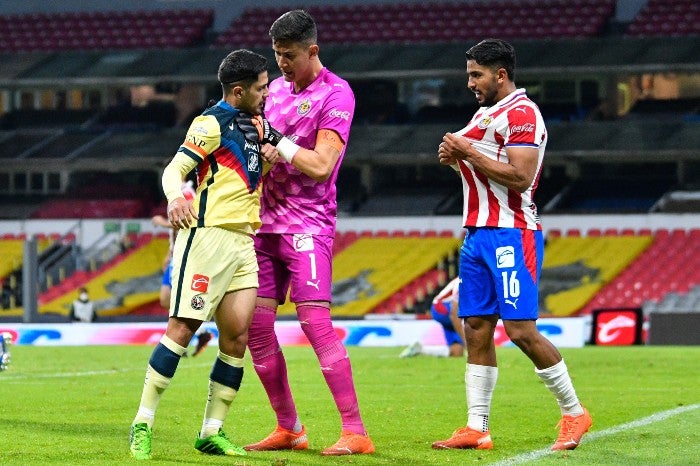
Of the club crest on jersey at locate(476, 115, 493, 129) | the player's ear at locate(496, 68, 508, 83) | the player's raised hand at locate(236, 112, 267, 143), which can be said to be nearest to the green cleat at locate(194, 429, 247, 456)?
the player's raised hand at locate(236, 112, 267, 143)

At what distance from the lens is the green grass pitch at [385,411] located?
7.31 m

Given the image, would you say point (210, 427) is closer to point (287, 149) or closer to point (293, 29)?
point (287, 149)

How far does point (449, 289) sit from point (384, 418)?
7.50m

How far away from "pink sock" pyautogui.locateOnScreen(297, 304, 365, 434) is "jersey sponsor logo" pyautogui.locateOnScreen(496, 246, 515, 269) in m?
0.96

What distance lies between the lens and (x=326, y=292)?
764 centimetres

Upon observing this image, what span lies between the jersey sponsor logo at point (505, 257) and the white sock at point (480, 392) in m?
0.63

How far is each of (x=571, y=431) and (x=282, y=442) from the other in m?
1.57

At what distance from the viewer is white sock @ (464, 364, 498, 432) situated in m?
7.82

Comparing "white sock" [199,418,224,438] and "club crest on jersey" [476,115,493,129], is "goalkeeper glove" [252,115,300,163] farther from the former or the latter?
"white sock" [199,418,224,438]

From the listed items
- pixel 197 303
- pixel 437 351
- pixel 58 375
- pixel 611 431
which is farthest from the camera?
pixel 437 351

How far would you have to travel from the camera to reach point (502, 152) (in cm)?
774

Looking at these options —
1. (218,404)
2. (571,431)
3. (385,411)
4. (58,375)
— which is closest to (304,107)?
(218,404)

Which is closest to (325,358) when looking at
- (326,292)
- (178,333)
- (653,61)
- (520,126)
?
(326,292)

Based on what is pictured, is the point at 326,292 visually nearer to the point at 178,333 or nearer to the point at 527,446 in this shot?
the point at 178,333
